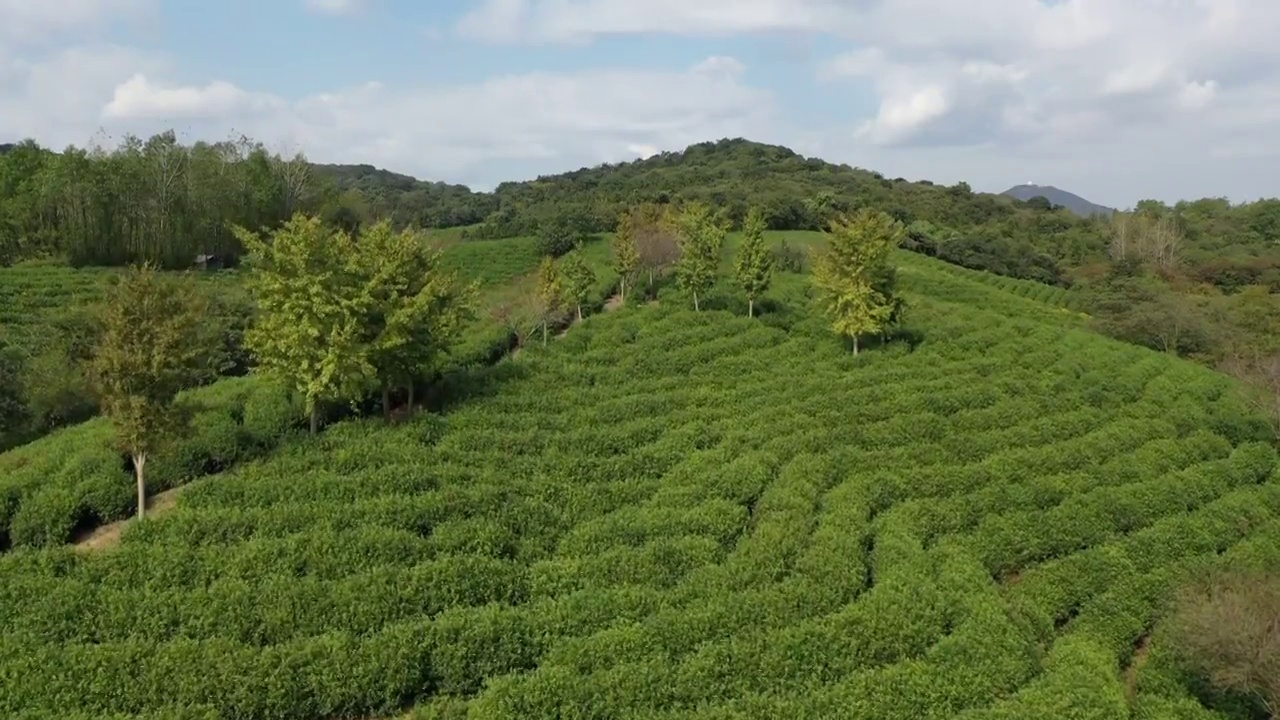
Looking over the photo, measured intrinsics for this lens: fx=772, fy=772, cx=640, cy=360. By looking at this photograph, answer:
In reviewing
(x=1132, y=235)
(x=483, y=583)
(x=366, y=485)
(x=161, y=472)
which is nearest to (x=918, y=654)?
(x=483, y=583)

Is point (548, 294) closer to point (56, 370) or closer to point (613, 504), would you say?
point (613, 504)

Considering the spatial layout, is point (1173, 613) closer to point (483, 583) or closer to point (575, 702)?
point (575, 702)

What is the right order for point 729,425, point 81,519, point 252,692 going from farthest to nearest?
point 729,425 → point 81,519 → point 252,692

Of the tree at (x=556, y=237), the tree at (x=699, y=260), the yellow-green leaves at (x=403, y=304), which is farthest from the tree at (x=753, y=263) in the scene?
the tree at (x=556, y=237)

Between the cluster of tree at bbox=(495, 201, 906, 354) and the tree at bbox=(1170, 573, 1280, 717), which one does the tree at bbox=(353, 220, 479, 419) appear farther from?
the tree at bbox=(1170, 573, 1280, 717)

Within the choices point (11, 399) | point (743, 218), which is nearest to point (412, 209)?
point (743, 218)

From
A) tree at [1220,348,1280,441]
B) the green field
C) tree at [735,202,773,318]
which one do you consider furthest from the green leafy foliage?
tree at [1220,348,1280,441]
